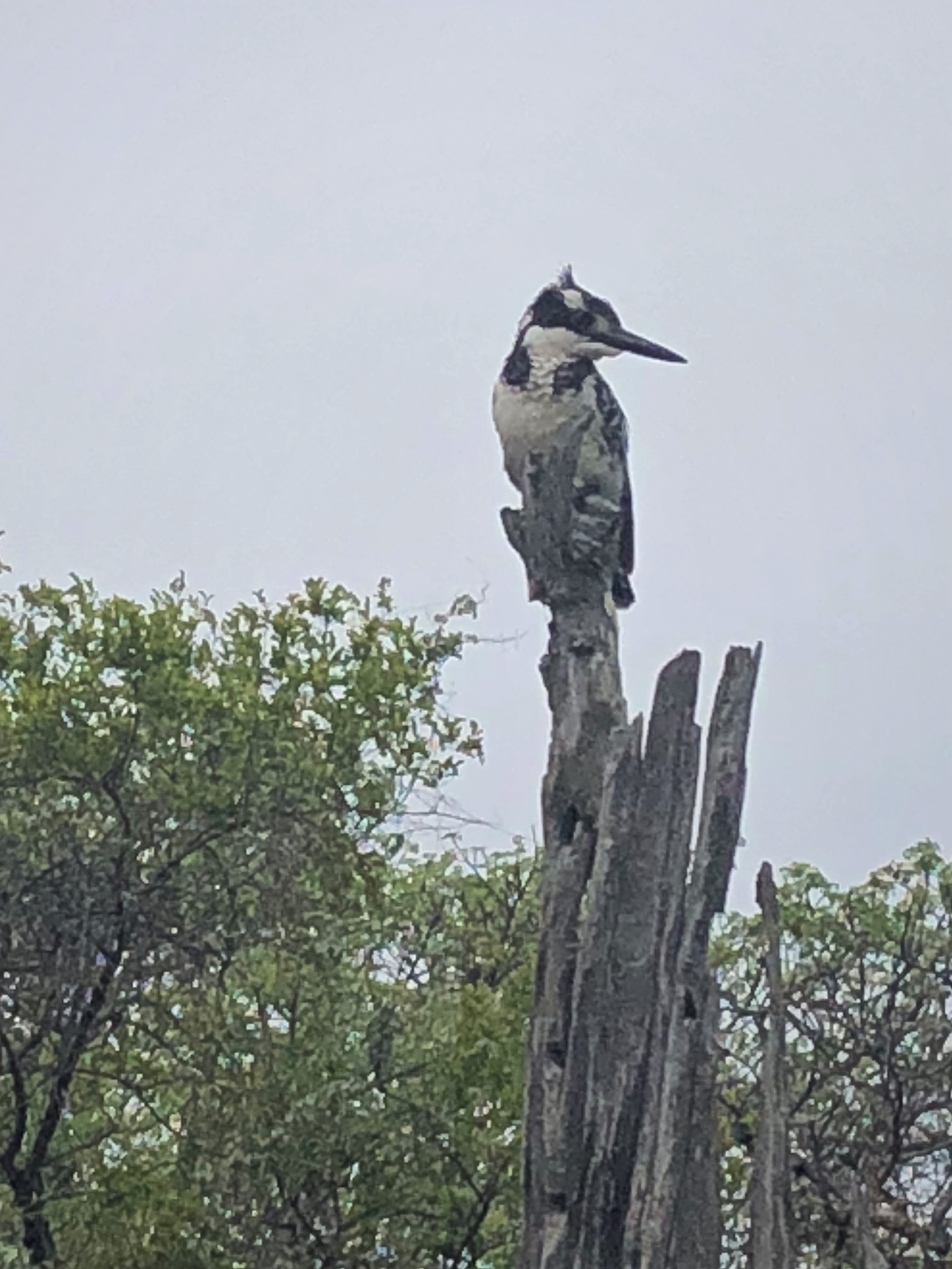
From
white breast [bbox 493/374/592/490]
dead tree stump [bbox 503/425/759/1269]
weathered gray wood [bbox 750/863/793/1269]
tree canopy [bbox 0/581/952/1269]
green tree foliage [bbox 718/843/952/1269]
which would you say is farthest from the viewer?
green tree foliage [bbox 718/843/952/1269]

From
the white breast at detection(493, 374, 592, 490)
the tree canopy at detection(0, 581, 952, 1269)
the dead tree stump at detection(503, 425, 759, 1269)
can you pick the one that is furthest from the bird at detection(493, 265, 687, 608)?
the tree canopy at detection(0, 581, 952, 1269)

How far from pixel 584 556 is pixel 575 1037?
116 centimetres

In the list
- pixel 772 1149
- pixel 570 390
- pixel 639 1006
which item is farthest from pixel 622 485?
pixel 772 1149

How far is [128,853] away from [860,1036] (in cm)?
305

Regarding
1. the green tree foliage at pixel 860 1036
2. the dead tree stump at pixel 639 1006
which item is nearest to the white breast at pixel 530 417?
the dead tree stump at pixel 639 1006

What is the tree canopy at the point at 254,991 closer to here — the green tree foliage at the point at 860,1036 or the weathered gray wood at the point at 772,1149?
the green tree foliage at the point at 860,1036

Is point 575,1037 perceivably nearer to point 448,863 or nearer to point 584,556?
point 584,556

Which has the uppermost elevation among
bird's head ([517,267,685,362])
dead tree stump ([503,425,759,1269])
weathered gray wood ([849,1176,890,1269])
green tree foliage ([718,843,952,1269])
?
bird's head ([517,267,685,362])

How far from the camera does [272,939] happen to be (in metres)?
6.84

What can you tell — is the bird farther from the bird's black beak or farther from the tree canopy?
the tree canopy

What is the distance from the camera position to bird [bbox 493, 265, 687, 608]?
15.9ft

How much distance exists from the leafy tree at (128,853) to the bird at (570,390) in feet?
6.96

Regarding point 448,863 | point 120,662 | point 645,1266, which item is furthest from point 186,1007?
point 645,1266

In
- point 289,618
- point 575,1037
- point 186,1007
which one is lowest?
point 575,1037
